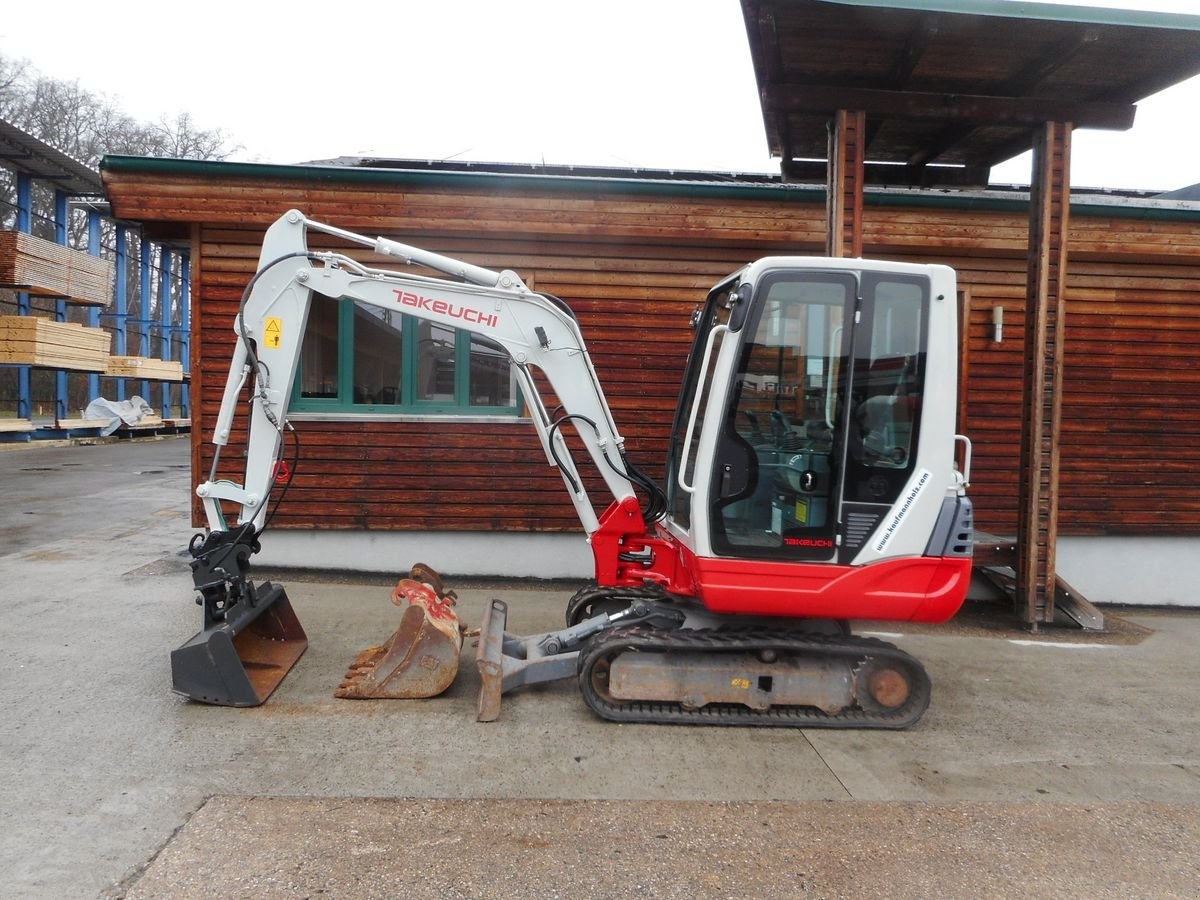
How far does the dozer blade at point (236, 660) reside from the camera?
4.20 m

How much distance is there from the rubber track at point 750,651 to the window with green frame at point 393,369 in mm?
3537

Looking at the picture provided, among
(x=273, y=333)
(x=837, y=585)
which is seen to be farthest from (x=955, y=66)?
(x=273, y=333)

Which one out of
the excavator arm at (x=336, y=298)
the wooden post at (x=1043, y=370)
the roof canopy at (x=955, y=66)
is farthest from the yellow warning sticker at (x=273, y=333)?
the wooden post at (x=1043, y=370)

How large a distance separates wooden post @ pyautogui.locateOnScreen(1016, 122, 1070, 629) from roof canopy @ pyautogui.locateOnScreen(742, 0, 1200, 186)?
38 centimetres

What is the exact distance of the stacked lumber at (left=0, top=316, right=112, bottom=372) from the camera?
58.7 feet

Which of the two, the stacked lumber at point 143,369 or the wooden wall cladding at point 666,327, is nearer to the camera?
the wooden wall cladding at point 666,327

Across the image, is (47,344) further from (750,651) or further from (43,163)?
(750,651)

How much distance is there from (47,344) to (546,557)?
1688 cm

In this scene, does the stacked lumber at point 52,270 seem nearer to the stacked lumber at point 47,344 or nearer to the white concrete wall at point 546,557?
the stacked lumber at point 47,344

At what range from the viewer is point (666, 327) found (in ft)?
23.9

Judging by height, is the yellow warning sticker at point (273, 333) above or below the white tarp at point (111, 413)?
above

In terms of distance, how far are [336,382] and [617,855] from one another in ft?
17.8

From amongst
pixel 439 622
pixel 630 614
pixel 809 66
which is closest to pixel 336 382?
pixel 439 622

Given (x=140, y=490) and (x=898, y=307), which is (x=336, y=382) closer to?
(x=898, y=307)
